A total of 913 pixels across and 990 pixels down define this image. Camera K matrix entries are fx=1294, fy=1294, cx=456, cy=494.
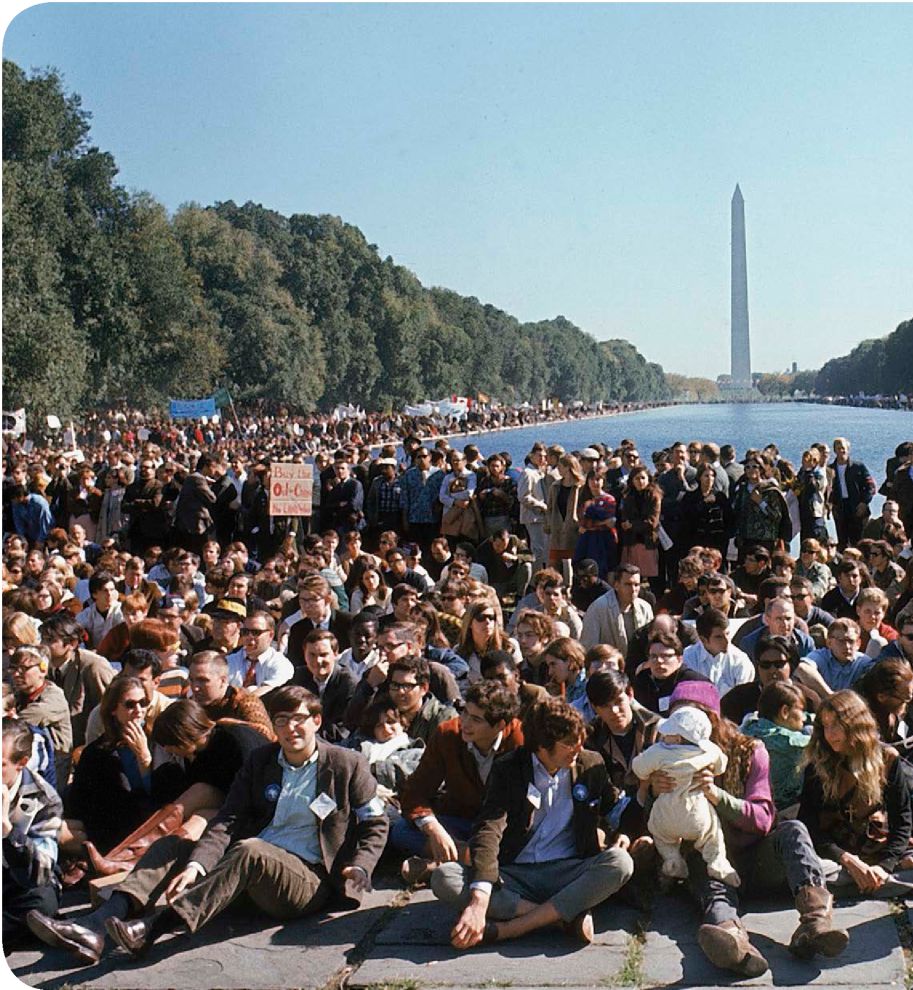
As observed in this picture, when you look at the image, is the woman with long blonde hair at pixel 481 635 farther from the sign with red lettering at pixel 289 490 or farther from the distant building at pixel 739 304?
the distant building at pixel 739 304

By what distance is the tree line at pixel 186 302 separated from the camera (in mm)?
36531

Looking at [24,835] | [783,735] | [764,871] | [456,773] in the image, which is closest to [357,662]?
[456,773]

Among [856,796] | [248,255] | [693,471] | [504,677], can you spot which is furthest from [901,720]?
[248,255]

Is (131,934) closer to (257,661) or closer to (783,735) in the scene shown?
(257,661)

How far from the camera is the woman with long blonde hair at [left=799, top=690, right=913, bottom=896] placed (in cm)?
550

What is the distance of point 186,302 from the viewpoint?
5038 cm

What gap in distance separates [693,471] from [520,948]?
844cm

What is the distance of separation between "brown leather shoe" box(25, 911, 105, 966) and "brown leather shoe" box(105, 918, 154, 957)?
7cm

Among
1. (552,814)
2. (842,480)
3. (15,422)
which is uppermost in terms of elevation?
(15,422)

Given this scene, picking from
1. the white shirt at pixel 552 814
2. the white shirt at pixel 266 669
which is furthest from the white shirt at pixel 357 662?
the white shirt at pixel 552 814

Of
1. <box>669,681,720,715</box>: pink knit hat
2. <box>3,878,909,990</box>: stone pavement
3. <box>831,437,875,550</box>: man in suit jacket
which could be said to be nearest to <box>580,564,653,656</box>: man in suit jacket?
<box>669,681,720,715</box>: pink knit hat

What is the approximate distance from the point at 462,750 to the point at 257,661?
209 centimetres

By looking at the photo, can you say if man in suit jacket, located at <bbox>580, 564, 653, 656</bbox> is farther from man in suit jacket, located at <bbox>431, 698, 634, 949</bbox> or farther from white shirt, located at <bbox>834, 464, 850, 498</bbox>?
white shirt, located at <bbox>834, 464, 850, 498</bbox>

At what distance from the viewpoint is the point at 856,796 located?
557 cm
